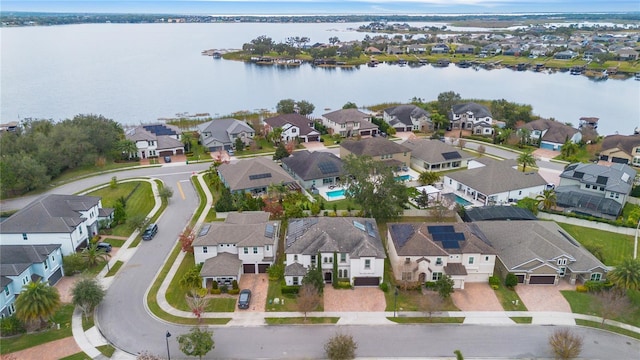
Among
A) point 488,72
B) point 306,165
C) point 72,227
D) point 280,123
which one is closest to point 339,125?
point 280,123

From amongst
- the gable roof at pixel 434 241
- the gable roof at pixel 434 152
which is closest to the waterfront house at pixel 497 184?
the gable roof at pixel 434 152


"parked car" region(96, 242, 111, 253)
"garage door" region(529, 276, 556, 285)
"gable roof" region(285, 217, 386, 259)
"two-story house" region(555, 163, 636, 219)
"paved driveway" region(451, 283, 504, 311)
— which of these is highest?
"gable roof" region(285, 217, 386, 259)

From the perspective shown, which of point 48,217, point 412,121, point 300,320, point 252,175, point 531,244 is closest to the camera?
point 300,320

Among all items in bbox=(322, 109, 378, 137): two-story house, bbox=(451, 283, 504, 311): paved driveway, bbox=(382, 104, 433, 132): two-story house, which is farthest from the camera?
bbox=(382, 104, 433, 132): two-story house

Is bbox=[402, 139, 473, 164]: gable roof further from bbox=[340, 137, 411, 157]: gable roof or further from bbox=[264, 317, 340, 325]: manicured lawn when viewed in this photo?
bbox=[264, 317, 340, 325]: manicured lawn

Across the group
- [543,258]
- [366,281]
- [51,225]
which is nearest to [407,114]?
[543,258]

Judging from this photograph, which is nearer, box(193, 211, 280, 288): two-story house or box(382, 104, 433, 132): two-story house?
box(193, 211, 280, 288): two-story house

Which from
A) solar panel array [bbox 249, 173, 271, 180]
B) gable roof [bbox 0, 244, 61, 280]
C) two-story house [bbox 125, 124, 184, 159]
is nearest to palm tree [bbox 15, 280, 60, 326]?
gable roof [bbox 0, 244, 61, 280]

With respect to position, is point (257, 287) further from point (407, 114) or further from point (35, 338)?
point (407, 114)
